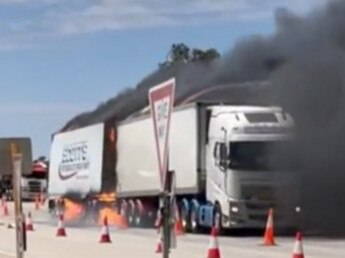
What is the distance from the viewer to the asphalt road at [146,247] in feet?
92.3

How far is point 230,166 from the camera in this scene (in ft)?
121

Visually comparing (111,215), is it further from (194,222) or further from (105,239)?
(105,239)

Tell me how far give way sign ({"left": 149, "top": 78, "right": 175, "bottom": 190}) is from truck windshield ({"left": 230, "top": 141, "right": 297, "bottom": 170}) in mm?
23682

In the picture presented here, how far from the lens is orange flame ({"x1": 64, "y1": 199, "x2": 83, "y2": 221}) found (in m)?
52.3

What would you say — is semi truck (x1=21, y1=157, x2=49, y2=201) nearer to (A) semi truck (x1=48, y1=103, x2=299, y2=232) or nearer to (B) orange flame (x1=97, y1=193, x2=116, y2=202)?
(B) orange flame (x1=97, y1=193, x2=116, y2=202)

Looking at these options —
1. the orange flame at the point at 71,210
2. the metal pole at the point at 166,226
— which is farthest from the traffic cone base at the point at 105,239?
the orange flame at the point at 71,210

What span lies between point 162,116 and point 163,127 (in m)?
0.16

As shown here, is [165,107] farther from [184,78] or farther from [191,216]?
[184,78]

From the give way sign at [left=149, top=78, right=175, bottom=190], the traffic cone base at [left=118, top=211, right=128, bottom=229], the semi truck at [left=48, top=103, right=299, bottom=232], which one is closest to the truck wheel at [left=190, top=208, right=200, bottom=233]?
the semi truck at [left=48, top=103, right=299, bottom=232]

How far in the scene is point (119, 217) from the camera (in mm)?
47594

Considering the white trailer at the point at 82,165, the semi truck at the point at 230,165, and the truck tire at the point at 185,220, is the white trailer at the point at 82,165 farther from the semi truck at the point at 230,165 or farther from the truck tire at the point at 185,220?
the truck tire at the point at 185,220

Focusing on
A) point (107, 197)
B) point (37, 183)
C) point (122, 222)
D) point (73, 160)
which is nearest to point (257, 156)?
point (122, 222)

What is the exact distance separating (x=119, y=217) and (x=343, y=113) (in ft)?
37.1

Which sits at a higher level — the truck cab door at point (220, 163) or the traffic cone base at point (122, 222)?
the truck cab door at point (220, 163)
